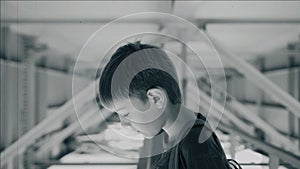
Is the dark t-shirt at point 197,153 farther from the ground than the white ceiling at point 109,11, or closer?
closer

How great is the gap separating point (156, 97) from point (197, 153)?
0.09m

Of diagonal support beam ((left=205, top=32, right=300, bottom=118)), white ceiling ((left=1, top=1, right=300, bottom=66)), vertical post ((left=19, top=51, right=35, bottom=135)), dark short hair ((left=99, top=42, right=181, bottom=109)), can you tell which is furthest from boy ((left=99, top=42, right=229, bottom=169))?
vertical post ((left=19, top=51, right=35, bottom=135))

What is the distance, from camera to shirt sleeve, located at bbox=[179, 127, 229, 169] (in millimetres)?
465

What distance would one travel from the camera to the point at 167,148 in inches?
21.1

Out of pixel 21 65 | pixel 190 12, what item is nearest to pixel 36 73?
pixel 21 65

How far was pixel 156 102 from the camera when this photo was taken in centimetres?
49

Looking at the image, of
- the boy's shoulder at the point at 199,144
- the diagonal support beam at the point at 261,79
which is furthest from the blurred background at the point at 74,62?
the boy's shoulder at the point at 199,144

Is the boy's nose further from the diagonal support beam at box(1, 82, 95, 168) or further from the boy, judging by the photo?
the diagonal support beam at box(1, 82, 95, 168)

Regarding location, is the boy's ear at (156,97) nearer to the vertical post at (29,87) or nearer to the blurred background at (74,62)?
the blurred background at (74,62)

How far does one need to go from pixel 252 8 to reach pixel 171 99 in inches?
63.5

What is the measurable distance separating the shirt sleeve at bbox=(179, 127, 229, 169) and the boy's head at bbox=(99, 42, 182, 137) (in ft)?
0.17

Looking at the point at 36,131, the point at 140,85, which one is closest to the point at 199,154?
the point at 140,85

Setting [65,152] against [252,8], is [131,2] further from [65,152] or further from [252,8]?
[65,152]

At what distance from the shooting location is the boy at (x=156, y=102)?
48cm
